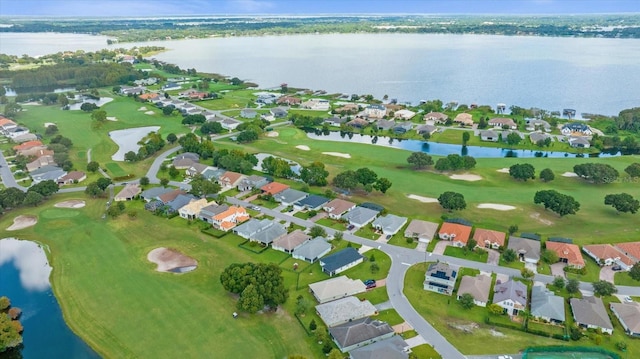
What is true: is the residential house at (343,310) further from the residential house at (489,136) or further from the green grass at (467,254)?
the residential house at (489,136)

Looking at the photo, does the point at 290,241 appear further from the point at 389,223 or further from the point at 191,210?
the point at 191,210

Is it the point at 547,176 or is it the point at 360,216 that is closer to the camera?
the point at 360,216

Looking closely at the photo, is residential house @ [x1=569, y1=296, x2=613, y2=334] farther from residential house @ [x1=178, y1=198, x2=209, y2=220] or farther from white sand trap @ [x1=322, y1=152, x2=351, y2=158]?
white sand trap @ [x1=322, y1=152, x2=351, y2=158]

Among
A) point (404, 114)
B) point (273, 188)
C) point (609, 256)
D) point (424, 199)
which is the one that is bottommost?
point (609, 256)

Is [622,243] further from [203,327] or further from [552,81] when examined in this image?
[552,81]

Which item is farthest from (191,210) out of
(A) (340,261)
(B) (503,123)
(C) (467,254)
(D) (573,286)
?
(B) (503,123)

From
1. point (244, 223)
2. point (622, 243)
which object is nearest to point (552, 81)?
point (622, 243)

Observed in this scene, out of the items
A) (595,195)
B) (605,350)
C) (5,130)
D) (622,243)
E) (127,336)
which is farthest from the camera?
(5,130)
